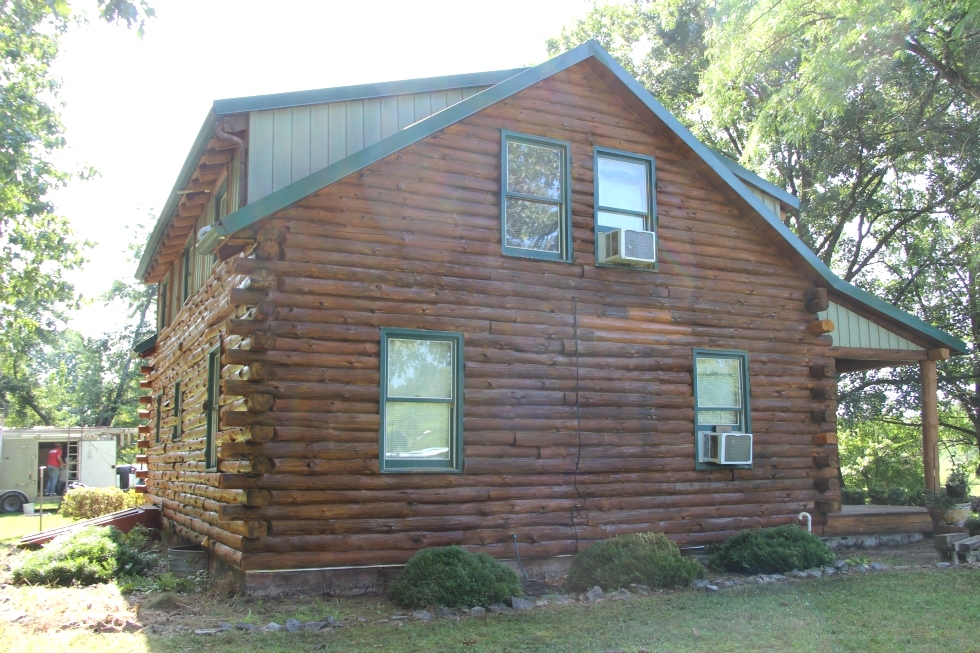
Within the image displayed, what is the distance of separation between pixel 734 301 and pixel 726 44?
10.1 metres

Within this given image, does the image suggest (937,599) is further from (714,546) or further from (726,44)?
(726,44)

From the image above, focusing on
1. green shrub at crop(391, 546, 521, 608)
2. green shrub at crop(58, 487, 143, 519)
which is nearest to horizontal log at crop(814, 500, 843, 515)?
green shrub at crop(391, 546, 521, 608)

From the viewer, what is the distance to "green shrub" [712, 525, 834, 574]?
428 inches

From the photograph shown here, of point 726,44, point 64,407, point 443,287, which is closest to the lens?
point 443,287

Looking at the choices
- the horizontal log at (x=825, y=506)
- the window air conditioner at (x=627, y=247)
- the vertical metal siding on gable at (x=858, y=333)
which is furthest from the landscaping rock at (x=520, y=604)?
the vertical metal siding on gable at (x=858, y=333)

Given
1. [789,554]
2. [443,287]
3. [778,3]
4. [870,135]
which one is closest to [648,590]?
[789,554]

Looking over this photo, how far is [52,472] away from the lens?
31828 mm

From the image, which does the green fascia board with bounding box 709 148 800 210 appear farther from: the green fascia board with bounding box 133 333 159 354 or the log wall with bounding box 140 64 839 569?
the green fascia board with bounding box 133 333 159 354

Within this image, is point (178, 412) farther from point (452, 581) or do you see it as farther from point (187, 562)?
point (452, 581)

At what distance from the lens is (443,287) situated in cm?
1053

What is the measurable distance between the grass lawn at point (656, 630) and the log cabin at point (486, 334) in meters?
1.55

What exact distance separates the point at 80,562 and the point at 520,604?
5.69 meters

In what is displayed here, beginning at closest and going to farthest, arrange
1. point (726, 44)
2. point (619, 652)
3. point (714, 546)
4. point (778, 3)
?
point (619, 652) → point (714, 546) → point (778, 3) → point (726, 44)

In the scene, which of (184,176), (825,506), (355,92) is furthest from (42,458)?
(825,506)
